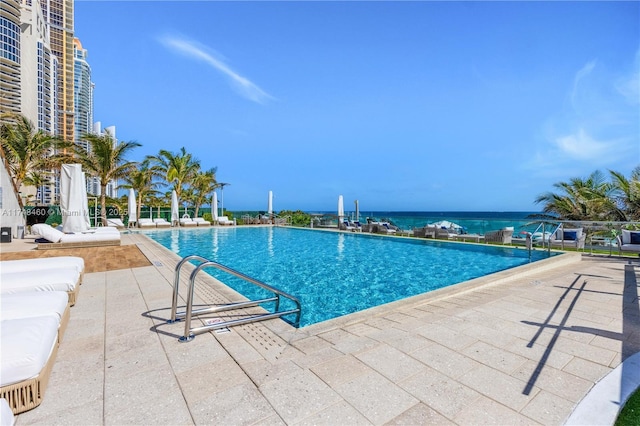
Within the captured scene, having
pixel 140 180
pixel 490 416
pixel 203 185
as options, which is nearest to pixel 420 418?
pixel 490 416

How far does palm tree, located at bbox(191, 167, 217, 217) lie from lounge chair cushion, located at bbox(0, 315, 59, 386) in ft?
73.4

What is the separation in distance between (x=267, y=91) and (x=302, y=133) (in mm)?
17275

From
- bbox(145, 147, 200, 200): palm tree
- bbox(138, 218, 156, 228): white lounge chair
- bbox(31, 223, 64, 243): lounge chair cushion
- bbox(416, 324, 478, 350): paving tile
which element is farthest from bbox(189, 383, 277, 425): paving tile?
bbox(145, 147, 200, 200): palm tree

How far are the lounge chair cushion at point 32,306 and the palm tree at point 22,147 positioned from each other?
14.1 metres

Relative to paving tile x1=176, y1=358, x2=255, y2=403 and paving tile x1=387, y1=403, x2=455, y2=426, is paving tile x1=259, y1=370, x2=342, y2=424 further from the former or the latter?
paving tile x1=387, y1=403, x2=455, y2=426

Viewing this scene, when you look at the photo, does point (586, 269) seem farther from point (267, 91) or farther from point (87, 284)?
point (267, 91)

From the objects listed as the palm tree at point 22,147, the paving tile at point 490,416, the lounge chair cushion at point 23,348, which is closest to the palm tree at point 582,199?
the paving tile at point 490,416

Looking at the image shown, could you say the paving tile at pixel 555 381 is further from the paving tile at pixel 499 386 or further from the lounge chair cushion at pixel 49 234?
the lounge chair cushion at pixel 49 234

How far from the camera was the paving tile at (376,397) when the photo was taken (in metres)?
1.86

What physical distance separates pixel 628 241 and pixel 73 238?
→ 53.0ft

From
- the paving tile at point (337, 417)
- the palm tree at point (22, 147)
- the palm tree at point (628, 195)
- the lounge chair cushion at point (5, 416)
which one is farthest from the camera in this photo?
the palm tree at point (22, 147)

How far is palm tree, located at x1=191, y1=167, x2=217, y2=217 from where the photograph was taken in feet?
77.0

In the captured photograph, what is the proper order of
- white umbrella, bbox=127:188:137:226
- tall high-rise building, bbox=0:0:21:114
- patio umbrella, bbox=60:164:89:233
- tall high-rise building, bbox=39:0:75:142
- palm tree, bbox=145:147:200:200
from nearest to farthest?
1. patio umbrella, bbox=60:164:89:233
2. white umbrella, bbox=127:188:137:226
3. palm tree, bbox=145:147:200:200
4. tall high-rise building, bbox=0:0:21:114
5. tall high-rise building, bbox=39:0:75:142

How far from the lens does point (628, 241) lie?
28.2 feet
